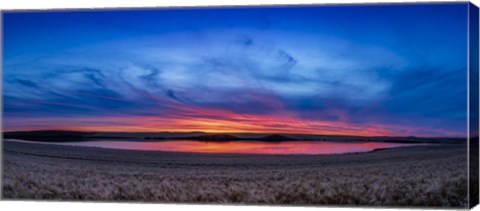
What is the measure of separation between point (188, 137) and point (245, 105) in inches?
31.7

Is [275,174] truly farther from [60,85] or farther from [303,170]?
[60,85]

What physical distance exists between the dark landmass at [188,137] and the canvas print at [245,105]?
0.05ft

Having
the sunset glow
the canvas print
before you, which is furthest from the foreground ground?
the sunset glow

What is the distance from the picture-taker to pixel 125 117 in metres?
14.1

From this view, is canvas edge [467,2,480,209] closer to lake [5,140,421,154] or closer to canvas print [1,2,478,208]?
canvas print [1,2,478,208]

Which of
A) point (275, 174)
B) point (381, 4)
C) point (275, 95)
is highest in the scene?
point (381, 4)

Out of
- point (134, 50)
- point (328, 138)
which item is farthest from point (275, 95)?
point (134, 50)

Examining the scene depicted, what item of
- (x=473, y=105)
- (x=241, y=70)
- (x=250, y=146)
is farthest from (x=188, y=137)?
(x=473, y=105)

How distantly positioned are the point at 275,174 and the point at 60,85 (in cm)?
279

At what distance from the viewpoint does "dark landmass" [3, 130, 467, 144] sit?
44.4ft

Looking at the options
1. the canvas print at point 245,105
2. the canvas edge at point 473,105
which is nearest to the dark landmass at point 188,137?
the canvas print at point 245,105

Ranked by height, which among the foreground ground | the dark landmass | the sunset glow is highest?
the sunset glow

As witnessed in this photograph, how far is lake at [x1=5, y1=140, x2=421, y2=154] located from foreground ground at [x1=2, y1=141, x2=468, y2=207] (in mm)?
70

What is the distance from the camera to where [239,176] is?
13.9 metres
